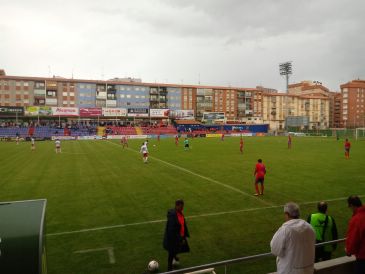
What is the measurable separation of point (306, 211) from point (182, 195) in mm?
5302

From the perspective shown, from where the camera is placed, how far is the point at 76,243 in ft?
28.7

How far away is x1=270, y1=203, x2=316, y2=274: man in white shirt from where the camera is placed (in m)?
4.20

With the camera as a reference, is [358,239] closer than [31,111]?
Yes

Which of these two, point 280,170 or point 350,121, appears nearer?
point 280,170

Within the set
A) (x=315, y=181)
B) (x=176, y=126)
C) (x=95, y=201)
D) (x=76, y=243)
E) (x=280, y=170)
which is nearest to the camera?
(x=76, y=243)

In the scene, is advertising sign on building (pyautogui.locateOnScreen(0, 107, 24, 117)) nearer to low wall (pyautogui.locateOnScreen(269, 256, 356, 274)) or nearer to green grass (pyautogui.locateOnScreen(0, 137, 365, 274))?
green grass (pyautogui.locateOnScreen(0, 137, 365, 274))

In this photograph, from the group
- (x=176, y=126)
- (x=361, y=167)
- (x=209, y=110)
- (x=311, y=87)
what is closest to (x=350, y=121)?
(x=311, y=87)

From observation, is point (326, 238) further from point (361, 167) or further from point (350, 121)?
point (350, 121)

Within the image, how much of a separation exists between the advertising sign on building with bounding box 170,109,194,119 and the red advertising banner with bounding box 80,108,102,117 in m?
23.2

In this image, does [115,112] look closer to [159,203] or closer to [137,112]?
[137,112]

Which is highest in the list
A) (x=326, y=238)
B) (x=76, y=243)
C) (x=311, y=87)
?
(x=311, y=87)

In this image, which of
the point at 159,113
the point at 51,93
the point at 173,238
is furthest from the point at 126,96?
the point at 173,238

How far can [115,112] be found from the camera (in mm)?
92062

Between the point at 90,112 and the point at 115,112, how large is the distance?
716 centimetres
